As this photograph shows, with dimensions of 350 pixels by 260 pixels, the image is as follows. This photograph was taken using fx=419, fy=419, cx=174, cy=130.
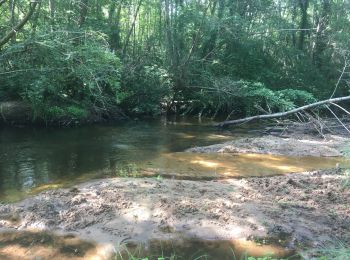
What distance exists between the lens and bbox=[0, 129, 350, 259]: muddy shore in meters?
5.40

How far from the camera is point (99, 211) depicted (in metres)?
6.05

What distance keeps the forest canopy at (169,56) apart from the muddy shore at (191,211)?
623cm

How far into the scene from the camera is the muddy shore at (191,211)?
5.40 metres

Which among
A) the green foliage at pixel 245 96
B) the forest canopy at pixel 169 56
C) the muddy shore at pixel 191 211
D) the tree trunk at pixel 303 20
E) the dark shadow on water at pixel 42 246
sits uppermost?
the tree trunk at pixel 303 20

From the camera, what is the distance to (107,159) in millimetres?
10711

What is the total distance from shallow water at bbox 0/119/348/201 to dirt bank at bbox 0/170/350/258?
4.54ft

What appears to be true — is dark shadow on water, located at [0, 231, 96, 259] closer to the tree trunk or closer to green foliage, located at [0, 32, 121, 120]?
green foliage, located at [0, 32, 121, 120]

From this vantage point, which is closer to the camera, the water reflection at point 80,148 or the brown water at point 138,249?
the brown water at point 138,249

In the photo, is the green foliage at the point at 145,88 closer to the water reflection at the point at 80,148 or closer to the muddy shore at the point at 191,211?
the water reflection at the point at 80,148

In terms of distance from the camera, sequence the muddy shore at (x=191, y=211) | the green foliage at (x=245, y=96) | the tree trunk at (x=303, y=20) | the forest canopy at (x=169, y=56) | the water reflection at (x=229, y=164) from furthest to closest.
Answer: the tree trunk at (x=303, y=20)
the green foliage at (x=245, y=96)
the forest canopy at (x=169, y=56)
the water reflection at (x=229, y=164)
the muddy shore at (x=191, y=211)

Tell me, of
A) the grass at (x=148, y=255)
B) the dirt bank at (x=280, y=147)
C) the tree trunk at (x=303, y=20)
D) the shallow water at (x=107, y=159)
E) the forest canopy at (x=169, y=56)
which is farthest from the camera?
the tree trunk at (x=303, y=20)

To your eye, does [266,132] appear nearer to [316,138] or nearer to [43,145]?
[316,138]

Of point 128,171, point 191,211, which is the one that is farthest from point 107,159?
point 191,211

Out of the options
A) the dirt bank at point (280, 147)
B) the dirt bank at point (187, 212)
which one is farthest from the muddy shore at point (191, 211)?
the dirt bank at point (280, 147)
